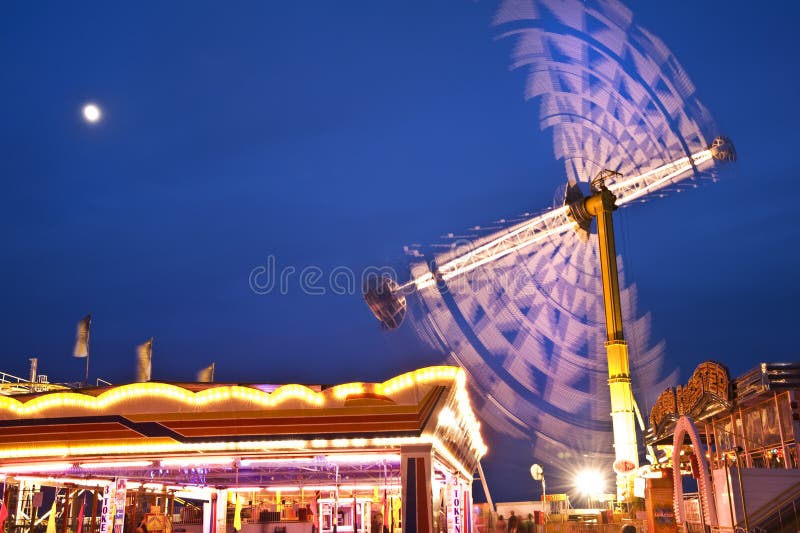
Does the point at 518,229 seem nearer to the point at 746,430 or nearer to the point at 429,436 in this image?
the point at 746,430

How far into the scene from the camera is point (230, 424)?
18.2m

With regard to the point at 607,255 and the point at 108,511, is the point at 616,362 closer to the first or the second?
the point at 607,255

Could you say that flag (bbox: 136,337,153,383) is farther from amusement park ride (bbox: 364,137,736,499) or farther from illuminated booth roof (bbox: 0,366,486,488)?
amusement park ride (bbox: 364,137,736,499)

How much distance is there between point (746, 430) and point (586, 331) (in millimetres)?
36115

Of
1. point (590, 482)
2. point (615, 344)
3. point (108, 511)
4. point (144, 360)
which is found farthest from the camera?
point (590, 482)

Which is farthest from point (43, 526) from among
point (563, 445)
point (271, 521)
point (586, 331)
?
point (563, 445)

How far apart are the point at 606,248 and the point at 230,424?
114ft

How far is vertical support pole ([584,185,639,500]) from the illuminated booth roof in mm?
24509

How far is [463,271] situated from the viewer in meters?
59.2

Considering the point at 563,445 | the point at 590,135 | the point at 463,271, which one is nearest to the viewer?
the point at 590,135

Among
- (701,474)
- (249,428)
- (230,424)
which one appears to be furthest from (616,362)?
(230,424)

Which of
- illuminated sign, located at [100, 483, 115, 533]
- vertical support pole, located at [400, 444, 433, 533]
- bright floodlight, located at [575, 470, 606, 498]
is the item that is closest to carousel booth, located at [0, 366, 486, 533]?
vertical support pole, located at [400, 444, 433, 533]

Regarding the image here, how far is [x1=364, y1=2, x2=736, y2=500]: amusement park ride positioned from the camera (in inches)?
1688

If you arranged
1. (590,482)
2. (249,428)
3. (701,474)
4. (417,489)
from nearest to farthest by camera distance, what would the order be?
(417,489), (701,474), (249,428), (590,482)
